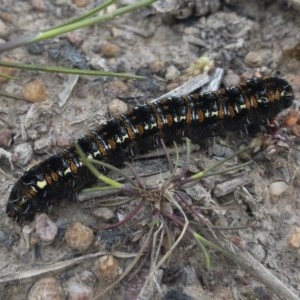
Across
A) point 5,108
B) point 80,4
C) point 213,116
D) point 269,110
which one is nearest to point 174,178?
point 213,116

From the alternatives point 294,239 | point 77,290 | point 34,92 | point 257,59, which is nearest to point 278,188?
point 294,239

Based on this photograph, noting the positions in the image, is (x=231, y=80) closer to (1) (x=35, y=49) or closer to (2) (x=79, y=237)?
(1) (x=35, y=49)

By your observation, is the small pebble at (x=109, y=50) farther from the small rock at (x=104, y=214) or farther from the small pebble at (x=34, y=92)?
the small rock at (x=104, y=214)

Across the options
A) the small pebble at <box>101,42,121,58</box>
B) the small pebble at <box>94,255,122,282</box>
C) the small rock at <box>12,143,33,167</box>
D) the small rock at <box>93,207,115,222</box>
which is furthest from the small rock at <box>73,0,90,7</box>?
the small pebble at <box>94,255,122,282</box>

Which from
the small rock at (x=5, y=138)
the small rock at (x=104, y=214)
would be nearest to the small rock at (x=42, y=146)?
the small rock at (x=5, y=138)

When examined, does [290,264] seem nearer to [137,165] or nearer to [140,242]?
[140,242]
